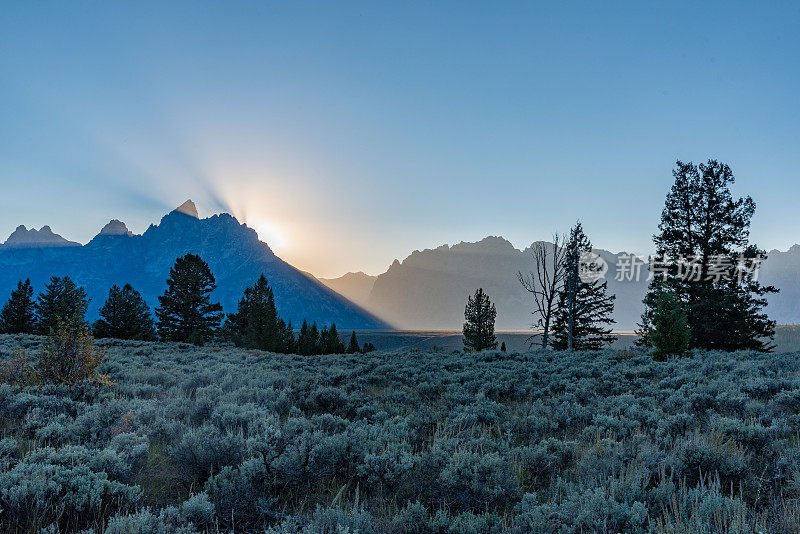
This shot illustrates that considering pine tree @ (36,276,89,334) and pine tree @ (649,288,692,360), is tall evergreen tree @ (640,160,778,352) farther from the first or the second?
pine tree @ (36,276,89,334)

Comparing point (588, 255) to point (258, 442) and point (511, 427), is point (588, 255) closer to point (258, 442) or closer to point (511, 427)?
point (511, 427)

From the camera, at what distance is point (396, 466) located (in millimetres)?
4551

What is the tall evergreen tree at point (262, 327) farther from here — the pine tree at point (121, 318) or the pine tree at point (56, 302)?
the pine tree at point (56, 302)

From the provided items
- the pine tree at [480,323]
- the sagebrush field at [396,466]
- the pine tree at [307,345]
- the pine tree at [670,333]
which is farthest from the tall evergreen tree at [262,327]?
the sagebrush field at [396,466]

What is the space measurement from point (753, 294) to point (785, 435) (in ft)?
87.9

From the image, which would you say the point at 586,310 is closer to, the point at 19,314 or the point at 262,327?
the point at 262,327

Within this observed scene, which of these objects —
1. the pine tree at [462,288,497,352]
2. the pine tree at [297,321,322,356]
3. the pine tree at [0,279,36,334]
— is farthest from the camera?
the pine tree at [462,288,497,352]

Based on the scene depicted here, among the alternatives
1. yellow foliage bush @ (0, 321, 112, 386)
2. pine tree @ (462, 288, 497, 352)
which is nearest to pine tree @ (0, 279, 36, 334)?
yellow foliage bush @ (0, 321, 112, 386)

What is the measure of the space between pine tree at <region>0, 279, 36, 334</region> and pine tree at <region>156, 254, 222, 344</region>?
13.6 meters

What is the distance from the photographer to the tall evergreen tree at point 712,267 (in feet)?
83.6

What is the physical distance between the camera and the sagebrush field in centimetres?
338

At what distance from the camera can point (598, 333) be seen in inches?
1576

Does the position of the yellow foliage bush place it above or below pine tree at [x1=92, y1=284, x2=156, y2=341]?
above

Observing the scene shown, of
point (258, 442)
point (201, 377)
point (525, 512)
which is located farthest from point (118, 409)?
point (525, 512)
